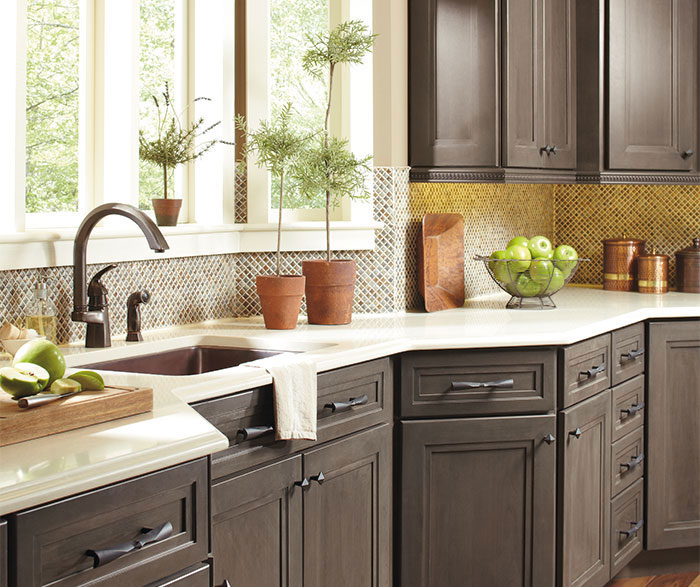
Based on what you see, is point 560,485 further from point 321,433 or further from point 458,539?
point 321,433

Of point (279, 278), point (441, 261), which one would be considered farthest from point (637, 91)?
point (279, 278)

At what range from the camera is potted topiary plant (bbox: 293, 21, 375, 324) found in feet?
9.43

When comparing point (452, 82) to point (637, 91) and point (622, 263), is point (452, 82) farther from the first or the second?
point (622, 263)

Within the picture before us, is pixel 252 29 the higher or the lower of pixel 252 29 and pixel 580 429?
the higher

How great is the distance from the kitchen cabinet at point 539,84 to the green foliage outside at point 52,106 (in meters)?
1.50

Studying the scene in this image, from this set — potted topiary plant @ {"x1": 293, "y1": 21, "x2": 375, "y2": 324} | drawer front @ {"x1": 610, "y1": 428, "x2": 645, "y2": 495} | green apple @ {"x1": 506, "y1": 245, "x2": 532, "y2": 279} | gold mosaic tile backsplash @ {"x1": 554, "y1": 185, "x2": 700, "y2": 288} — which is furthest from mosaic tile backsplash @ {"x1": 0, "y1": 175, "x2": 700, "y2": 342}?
drawer front @ {"x1": 610, "y1": 428, "x2": 645, "y2": 495}

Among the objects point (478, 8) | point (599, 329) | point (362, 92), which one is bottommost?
point (599, 329)

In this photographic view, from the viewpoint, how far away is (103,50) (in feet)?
8.85

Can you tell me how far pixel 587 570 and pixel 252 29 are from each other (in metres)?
2.05

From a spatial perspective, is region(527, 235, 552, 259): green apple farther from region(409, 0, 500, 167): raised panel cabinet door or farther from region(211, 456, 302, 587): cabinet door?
region(211, 456, 302, 587): cabinet door

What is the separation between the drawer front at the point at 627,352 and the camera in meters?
3.16

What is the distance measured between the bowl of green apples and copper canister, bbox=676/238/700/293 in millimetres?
774

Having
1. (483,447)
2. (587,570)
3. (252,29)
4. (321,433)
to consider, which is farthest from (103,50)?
(587,570)

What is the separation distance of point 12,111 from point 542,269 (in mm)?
1881
